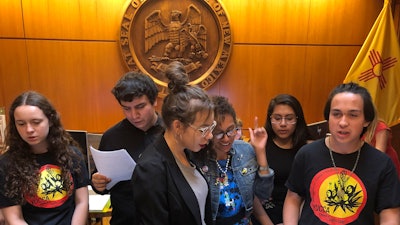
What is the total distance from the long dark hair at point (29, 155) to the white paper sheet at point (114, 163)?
0.26 m

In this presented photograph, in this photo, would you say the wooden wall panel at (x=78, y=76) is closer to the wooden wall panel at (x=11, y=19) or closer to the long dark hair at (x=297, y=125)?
the wooden wall panel at (x=11, y=19)

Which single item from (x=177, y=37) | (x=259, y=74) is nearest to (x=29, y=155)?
(x=177, y=37)

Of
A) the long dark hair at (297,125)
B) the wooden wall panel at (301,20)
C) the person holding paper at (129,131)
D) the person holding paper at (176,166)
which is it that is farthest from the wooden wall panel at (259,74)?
the person holding paper at (176,166)

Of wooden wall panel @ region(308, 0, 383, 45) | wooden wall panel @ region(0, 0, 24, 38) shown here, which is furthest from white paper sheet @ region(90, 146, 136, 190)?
wooden wall panel @ region(308, 0, 383, 45)

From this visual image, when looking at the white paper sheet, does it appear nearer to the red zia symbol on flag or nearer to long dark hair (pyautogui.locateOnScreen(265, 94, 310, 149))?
long dark hair (pyautogui.locateOnScreen(265, 94, 310, 149))

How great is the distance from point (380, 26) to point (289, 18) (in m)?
0.96

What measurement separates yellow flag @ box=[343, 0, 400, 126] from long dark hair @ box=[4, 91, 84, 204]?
272cm

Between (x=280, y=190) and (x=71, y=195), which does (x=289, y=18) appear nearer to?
(x=280, y=190)

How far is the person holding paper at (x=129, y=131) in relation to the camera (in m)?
1.67

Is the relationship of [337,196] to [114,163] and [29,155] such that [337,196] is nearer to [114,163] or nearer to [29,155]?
[114,163]

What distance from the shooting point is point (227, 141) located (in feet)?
5.24

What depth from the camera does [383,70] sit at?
10.2 ft

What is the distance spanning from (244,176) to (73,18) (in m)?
2.93

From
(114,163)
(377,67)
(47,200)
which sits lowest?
(47,200)
